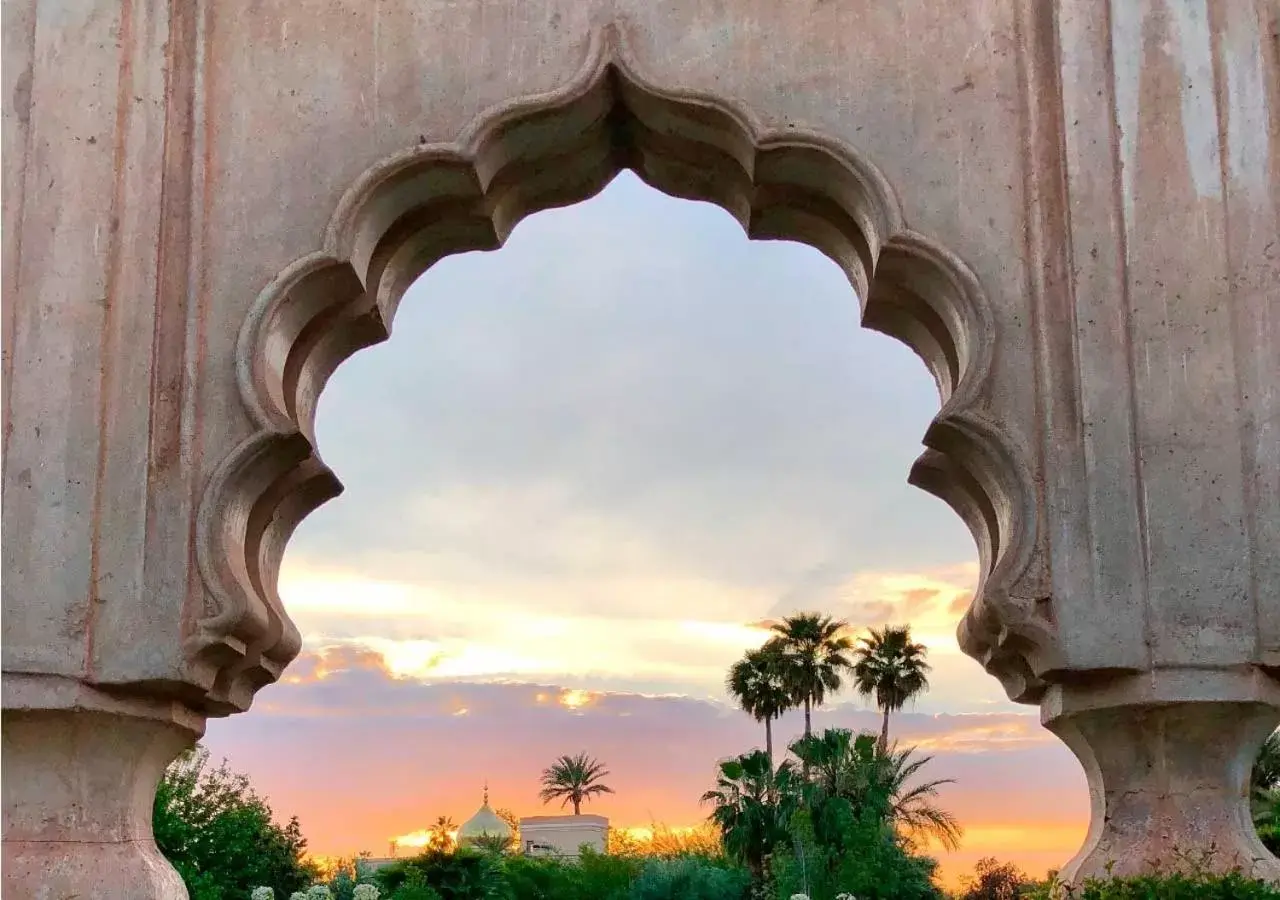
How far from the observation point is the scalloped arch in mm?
5227

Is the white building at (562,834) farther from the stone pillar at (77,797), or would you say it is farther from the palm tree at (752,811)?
the stone pillar at (77,797)

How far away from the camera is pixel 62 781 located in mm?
5129

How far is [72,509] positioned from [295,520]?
100 centimetres

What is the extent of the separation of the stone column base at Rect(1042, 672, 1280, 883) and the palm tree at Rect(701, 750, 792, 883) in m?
27.3

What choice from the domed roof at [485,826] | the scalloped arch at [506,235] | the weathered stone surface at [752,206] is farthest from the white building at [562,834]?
the weathered stone surface at [752,206]

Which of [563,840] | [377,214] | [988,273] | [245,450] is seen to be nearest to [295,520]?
[245,450]

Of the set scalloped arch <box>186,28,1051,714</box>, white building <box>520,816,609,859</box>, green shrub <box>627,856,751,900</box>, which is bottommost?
green shrub <box>627,856,751,900</box>

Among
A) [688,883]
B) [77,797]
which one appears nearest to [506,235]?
[77,797]

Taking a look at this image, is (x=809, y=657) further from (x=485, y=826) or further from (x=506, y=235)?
(x=506, y=235)

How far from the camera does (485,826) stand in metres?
43.3

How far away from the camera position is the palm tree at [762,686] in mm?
40469

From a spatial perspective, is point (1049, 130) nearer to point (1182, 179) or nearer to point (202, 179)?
point (1182, 179)

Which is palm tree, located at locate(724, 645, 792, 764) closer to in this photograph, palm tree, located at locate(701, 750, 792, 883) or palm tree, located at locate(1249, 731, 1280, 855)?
palm tree, located at locate(701, 750, 792, 883)

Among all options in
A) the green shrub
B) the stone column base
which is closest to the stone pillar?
the stone column base
